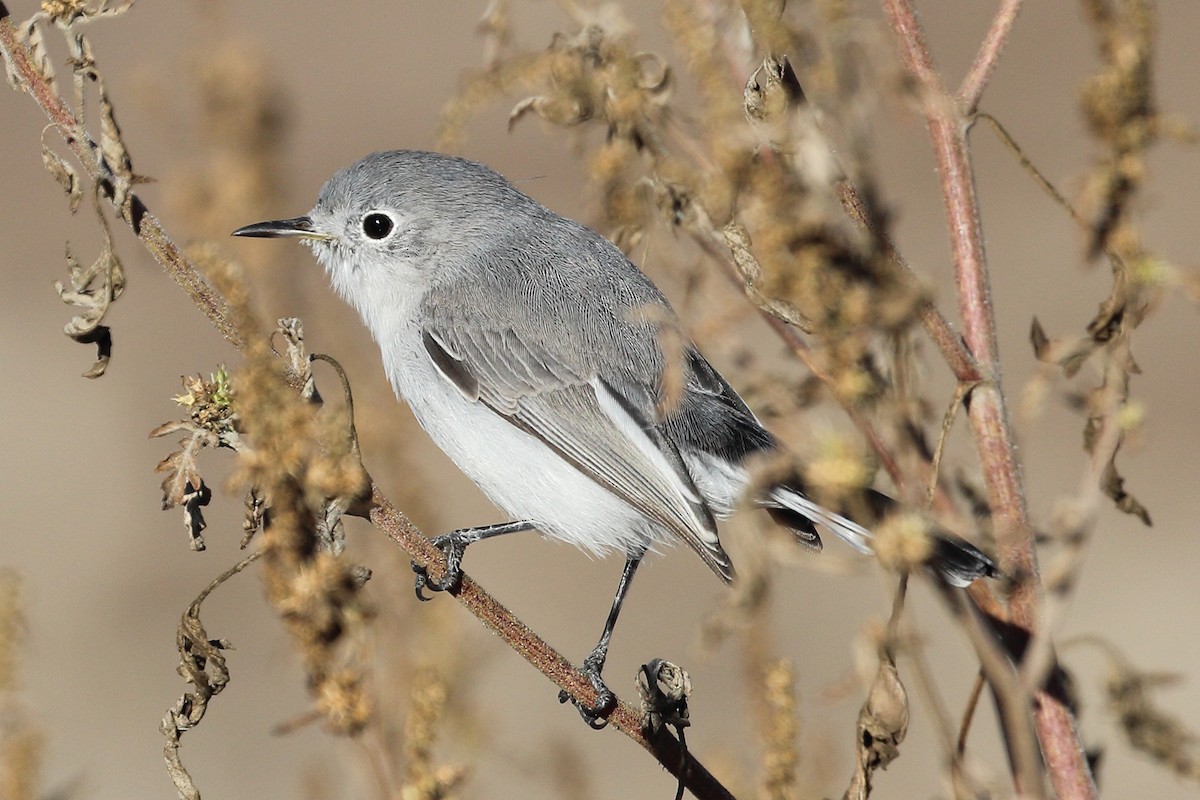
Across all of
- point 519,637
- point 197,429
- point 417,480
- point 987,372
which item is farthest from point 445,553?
point 987,372

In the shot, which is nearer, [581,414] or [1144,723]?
[1144,723]

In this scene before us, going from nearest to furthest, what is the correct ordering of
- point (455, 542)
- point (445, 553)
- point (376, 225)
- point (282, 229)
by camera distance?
point (445, 553) → point (455, 542) → point (282, 229) → point (376, 225)

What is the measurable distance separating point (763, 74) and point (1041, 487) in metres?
5.09

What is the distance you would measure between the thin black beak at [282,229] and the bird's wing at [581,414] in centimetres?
41

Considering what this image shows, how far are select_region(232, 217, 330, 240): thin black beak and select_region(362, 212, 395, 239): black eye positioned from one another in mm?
98

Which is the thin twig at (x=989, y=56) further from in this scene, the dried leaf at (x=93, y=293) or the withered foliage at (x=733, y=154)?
the dried leaf at (x=93, y=293)

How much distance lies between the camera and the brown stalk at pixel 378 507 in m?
1.50

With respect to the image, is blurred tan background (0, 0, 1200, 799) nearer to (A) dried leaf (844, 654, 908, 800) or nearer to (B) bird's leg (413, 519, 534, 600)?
(B) bird's leg (413, 519, 534, 600)

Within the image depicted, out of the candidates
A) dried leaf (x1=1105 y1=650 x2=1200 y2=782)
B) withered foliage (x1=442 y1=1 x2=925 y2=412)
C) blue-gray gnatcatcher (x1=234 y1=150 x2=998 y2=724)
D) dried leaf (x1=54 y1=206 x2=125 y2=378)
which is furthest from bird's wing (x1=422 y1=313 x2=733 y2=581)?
dried leaf (x1=54 y1=206 x2=125 y2=378)

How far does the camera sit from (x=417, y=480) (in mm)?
2449

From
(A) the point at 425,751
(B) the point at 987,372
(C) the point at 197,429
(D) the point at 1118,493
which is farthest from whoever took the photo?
(D) the point at 1118,493

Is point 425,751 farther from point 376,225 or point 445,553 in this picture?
point 376,225

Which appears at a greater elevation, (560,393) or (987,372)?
(987,372)

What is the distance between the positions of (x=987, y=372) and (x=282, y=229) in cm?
177
